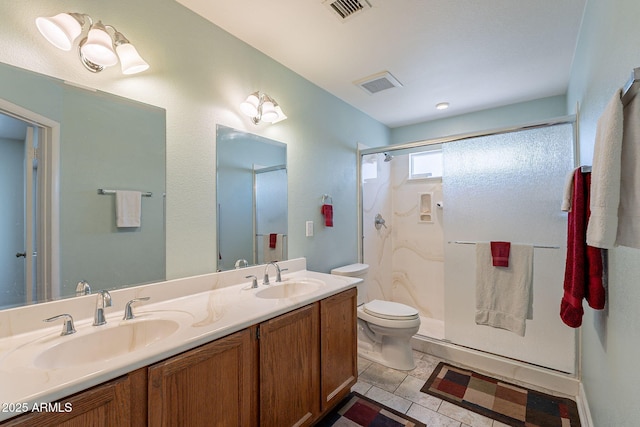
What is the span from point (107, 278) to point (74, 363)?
381 mm

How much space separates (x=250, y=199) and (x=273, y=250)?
1.38 ft

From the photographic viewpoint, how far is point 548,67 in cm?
216

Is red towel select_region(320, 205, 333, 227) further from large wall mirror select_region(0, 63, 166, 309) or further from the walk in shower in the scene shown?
large wall mirror select_region(0, 63, 166, 309)

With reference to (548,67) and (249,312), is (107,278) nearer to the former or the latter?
(249,312)

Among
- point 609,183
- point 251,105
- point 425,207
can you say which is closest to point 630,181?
point 609,183

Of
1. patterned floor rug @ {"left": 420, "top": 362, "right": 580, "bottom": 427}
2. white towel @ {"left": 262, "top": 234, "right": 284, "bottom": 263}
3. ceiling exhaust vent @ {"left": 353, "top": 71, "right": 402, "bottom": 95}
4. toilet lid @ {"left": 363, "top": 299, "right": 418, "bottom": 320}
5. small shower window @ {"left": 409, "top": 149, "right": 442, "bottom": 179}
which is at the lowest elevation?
patterned floor rug @ {"left": 420, "top": 362, "right": 580, "bottom": 427}

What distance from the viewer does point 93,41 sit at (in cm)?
115

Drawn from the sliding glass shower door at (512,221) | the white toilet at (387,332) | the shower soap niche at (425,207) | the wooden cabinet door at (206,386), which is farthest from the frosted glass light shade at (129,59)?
the shower soap niche at (425,207)

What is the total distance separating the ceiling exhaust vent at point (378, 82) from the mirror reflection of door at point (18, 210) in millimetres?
2133

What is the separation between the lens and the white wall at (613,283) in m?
0.88

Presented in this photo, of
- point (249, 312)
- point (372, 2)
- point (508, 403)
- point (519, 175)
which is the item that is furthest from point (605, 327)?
point (372, 2)

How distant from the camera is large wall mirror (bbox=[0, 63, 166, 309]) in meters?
1.03

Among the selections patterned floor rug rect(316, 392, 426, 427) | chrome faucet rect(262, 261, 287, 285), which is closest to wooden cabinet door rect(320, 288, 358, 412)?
patterned floor rug rect(316, 392, 426, 427)

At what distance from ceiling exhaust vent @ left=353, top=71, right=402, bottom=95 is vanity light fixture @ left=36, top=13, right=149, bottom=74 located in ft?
5.45
